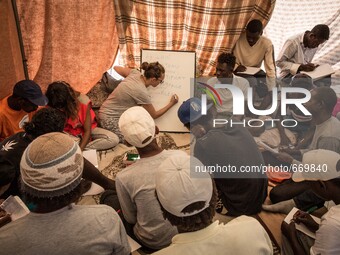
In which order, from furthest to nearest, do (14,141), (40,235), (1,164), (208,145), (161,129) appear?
(161,129) → (208,145) → (14,141) → (1,164) → (40,235)

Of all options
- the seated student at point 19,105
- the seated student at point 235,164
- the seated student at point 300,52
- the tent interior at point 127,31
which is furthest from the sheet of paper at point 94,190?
the seated student at point 300,52

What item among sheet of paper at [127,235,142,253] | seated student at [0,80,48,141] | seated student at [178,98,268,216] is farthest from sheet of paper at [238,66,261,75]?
sheet of paper at [127,235,142,253]

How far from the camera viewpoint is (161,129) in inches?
122

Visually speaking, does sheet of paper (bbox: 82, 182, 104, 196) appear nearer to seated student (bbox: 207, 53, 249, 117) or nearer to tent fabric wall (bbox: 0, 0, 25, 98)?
tent fabric wall (bbox: 0, 0, 25, 98)

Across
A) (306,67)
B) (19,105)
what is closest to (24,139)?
(19,105)

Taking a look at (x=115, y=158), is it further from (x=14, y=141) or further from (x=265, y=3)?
(x=265, y=3)

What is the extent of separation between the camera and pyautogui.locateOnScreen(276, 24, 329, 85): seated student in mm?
3205

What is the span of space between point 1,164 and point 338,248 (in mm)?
1576

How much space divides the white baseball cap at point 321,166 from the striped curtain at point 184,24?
2.07 meters

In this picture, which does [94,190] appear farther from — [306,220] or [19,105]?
Answer: [306,220]

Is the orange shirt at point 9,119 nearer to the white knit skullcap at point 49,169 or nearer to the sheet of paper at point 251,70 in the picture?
the white knit skullcap at point 49,169

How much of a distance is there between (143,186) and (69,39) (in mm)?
2178

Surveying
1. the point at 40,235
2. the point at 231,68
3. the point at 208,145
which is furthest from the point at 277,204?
the point at 40,235

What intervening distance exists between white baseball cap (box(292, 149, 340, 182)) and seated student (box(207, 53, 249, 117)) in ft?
4.12
